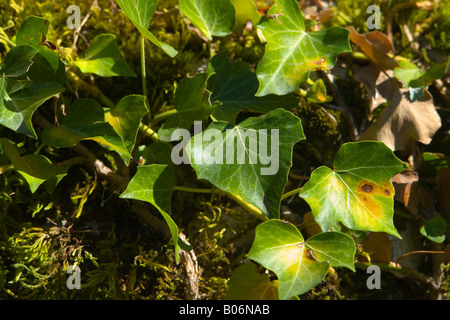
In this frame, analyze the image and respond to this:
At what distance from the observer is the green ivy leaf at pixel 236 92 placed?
1.09m

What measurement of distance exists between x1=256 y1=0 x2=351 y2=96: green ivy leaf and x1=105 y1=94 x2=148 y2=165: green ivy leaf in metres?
0.28

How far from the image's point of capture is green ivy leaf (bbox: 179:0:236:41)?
114cm

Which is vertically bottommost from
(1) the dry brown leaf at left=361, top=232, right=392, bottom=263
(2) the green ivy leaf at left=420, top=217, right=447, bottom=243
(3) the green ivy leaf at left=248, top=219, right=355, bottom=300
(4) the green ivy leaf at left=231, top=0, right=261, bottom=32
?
(1) the dry brown leaf at left=361, top=232, right=392, bottom=263

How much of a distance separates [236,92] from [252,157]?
0.75 feet

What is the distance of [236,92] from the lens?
111 centimetres

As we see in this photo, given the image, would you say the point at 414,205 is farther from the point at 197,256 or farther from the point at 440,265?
the point at 197,256

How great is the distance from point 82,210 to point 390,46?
923mm

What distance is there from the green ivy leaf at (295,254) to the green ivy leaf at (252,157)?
6 centimetres

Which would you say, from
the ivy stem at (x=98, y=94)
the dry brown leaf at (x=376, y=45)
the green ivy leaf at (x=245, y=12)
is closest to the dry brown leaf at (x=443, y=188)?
the dry brown leaf at (x=376, y=45)

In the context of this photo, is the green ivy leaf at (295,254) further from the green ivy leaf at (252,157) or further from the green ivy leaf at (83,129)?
the green ivy leaf at (83,129)

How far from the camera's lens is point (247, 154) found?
942 mm

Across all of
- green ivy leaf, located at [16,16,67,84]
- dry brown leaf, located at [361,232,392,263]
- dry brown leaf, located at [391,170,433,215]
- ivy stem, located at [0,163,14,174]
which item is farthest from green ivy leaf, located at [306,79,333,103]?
ivy stem, located at [0,163,14,174]

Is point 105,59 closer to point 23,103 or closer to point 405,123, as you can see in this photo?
point 23,103

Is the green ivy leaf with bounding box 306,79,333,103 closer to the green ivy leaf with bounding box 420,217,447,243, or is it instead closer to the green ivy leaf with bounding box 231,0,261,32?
the green ivy leaf with bounding box 231,0,261,32
